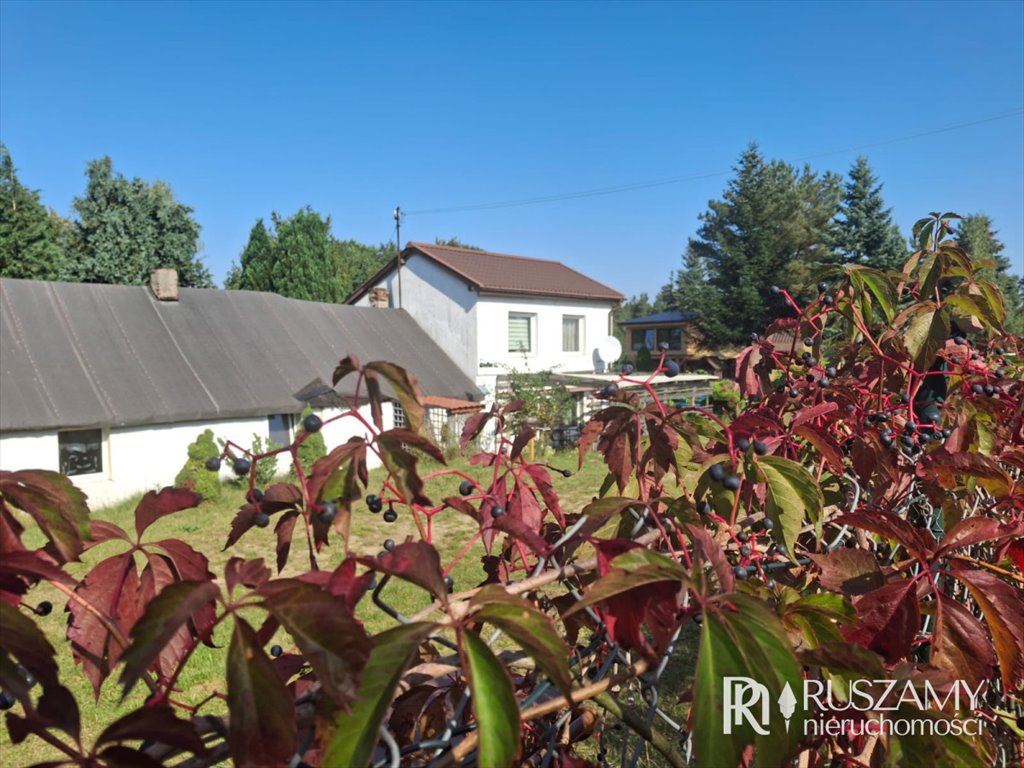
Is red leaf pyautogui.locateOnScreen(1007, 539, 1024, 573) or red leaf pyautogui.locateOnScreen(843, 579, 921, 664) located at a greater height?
red leaf pyautogui.locateOnScreen(1007, 539, 1024, 573)

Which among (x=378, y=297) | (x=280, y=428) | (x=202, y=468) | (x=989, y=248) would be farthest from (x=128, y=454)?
(x=989, y=248)

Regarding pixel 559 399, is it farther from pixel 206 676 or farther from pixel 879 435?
pixel 879 435

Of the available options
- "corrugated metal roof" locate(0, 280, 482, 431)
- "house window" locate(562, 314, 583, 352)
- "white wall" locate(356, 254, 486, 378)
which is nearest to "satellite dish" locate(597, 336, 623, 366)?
"house window" locate(562, 314, 583, 352)

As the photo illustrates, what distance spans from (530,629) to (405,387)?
32 centimetres

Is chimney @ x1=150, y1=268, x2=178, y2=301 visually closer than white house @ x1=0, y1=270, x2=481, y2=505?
A: No

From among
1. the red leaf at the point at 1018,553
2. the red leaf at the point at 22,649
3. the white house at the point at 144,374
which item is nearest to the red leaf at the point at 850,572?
the red leaf at the point at 1018,553

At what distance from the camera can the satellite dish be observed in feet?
61.1

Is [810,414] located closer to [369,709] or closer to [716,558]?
[716,558]

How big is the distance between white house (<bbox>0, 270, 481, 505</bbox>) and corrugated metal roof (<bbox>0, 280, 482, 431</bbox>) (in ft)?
0.08

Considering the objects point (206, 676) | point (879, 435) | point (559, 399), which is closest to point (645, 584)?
point (879, 435)

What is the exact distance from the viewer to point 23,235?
24.6m

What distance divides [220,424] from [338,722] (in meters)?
14.2

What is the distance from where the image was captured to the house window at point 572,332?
67.2ft

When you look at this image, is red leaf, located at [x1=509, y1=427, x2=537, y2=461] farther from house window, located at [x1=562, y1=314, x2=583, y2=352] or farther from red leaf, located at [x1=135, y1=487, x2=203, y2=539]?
house window, located at [x1=562, y1=314, x2=583, y2=352]
